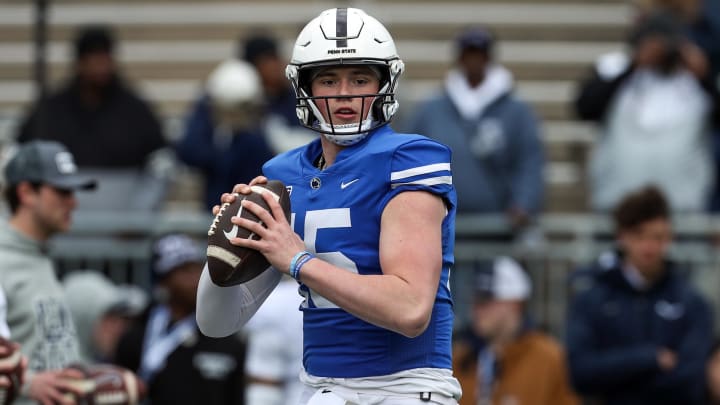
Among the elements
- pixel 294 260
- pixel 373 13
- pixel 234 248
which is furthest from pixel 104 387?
pixel 373 13

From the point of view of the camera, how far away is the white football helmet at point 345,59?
5.47m

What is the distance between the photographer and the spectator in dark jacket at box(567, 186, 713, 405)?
9195mm

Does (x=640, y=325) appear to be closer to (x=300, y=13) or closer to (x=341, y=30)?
(x=341, y=30)

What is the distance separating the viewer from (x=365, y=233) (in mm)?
5395

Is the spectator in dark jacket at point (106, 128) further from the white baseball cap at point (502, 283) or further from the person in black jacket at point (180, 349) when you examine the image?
the white baseball cap at point (502, 283)

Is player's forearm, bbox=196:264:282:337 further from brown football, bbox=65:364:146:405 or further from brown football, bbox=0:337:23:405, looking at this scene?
brown football, bbox=65:364:146:405

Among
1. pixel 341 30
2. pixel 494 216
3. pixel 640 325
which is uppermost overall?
pixel 341 30

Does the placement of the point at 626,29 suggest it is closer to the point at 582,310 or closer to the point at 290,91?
the point at 290,91

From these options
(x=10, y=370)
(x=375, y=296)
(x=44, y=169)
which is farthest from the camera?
(x=44, y=169)

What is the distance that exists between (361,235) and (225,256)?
0.49 meters

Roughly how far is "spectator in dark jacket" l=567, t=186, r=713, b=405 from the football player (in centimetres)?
387

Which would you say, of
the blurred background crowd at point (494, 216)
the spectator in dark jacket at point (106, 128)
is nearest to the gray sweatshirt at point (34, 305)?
the blurred background crowd at point (494, 216)

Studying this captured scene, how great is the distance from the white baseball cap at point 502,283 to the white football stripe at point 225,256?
15.9ft

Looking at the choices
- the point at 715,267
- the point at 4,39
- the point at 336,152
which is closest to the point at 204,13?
the point at 4,39
